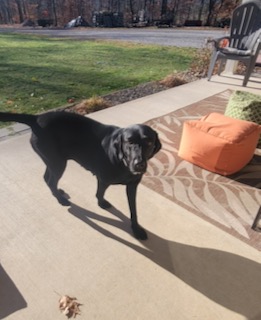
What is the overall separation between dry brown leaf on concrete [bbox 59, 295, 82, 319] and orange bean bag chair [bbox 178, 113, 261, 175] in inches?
83.4

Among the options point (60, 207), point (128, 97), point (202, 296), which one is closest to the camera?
point (202, 296)

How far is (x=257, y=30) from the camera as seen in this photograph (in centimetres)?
655

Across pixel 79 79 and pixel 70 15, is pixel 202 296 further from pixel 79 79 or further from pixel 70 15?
pixel 70 15

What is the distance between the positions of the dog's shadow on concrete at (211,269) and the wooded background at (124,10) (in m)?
25.1

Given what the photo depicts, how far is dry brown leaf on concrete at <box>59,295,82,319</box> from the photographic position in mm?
1707

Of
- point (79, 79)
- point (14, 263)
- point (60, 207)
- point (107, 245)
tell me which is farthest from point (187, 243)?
point (79, 79)

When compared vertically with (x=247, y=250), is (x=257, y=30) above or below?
above

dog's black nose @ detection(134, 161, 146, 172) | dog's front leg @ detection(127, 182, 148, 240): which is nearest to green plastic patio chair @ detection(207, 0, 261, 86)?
dog's front leg @ detection(127, 182, 148, 240)

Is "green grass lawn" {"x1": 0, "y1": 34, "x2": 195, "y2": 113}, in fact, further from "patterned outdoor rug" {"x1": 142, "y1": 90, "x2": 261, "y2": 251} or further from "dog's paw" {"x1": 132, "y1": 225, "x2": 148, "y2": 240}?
"dog's paw" {"x1": 132, "y1": 225, "x2": 148, "y2": 240}

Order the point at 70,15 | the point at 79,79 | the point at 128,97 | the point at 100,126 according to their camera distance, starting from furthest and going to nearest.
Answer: the point at 70,15 → the point at 79,79 → the point at 128,97 → the point at 100,126

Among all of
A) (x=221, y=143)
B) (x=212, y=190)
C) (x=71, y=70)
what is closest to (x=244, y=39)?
(x=71, y=70)

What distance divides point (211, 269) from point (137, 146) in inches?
45.1

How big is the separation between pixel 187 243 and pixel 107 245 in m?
0.68

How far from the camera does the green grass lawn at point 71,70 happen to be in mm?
5209
